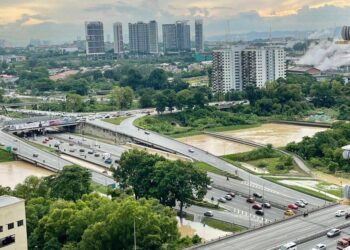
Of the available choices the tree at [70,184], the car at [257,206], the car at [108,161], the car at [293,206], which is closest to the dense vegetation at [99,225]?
the tree at [70,184]

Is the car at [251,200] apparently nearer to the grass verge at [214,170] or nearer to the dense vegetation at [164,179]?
the dense vegetation at [164,179]

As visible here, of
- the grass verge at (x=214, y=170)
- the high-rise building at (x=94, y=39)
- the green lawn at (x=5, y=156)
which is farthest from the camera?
the high-rise building at (x=94, y=39)

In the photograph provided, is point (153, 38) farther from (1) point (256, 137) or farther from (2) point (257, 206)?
(2) point (257, 206)

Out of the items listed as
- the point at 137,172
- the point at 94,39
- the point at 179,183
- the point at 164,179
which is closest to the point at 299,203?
the point at 179,183

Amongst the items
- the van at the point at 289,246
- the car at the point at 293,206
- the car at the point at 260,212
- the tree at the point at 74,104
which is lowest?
the car at the point at 260,212

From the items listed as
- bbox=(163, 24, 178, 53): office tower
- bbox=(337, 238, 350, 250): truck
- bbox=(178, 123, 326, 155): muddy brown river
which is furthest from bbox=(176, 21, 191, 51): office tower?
bbox=(337, 238, 350, 250): truck

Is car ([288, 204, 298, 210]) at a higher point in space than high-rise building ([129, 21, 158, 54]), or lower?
lower

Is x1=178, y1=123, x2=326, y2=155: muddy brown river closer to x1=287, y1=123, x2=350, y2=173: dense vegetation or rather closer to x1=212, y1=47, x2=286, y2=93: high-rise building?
x1=287, y1=123, x2=350, y2=173: dense vegetation
